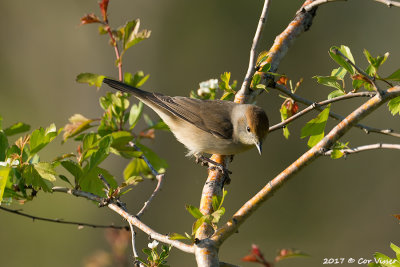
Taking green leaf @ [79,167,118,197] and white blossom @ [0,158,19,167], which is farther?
green leaf @ [79,167,118,197]

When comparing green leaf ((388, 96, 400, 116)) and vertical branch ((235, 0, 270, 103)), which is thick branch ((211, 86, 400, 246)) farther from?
vertical branch ((235, 0, 270, 103))

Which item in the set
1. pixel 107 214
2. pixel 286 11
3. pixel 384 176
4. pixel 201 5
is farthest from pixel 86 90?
pixel 384 176

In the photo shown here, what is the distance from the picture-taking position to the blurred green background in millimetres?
9906

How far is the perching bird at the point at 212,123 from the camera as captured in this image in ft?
12.3

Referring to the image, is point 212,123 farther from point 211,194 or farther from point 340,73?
point 340,73

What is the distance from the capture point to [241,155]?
33.2ft

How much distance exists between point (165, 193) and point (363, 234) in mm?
4391

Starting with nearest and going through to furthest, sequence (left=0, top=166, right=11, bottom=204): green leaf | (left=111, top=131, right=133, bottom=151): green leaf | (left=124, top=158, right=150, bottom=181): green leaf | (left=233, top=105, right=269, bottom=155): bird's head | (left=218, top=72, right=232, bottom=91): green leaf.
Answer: (left=0, top=166, right=11, bottom=204): green leaf
(left=111, top=131, right=133, bottom=151): green leaf
(left=218, top=72, right=232, bottom=91): green leaf
(left=124, top=158, right=150, bottom=181): green leaf
(left=233, top=105, right=269, bottom=155): bird's head

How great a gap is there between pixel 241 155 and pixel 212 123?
6.00 metres

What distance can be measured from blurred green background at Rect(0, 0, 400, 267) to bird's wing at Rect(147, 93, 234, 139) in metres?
5.21

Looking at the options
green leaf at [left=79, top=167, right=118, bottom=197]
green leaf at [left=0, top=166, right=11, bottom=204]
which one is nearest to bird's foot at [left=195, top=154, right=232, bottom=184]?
green leaf at [left=79, top=167, right=118, bottom=197]

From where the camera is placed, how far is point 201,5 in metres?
11.0

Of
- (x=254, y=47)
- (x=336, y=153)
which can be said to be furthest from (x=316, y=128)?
(x=254, y=47)

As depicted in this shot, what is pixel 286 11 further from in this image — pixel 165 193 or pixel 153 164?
pixel 153 164
